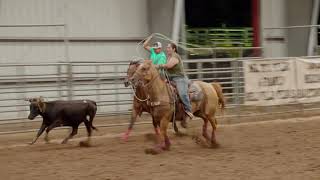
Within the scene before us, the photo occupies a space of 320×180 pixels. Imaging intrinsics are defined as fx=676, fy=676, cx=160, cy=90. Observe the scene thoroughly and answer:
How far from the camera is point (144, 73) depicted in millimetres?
11586

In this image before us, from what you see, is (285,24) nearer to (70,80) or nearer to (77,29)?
(77,29)

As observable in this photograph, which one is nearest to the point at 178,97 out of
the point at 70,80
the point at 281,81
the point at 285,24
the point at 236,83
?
the point at 70,80

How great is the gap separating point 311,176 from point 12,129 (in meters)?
8.33

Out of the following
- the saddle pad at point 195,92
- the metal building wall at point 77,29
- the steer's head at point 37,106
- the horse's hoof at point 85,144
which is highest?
the metal building wall at point 77,29

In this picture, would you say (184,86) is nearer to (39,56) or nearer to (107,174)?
(107,174)

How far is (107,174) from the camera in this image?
938cm

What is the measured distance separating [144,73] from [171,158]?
156cm

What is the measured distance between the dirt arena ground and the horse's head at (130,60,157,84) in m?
1.30

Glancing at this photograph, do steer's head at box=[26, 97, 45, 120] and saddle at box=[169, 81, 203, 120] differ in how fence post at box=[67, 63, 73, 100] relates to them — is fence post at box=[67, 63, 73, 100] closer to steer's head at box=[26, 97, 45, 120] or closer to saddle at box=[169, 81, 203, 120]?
steer's head at box=[26, 97, 45, 120]

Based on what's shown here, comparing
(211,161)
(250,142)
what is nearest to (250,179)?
(211,161)

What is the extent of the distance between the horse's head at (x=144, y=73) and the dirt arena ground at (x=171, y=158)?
4.27ft

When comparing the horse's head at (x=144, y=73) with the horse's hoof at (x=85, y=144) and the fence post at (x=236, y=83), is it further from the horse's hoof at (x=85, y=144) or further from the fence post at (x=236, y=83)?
the fence post at (x=236, y=83)

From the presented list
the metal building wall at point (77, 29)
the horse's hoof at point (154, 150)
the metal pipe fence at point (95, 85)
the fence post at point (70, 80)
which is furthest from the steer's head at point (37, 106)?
the metal building wall at point (77, 29)

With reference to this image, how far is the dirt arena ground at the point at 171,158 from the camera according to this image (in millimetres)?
9430
